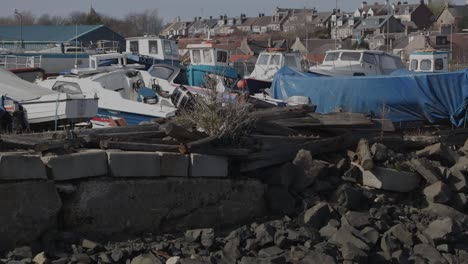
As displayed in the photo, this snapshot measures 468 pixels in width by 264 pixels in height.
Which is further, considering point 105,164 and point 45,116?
point 45,116

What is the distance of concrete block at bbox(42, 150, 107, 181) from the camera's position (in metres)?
8.99

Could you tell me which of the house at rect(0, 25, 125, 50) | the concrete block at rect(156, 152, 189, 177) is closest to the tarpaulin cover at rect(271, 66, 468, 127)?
the concrete block at rect(156, 152, 189, 177)

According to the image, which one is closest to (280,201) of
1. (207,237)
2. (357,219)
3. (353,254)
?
(357,219)

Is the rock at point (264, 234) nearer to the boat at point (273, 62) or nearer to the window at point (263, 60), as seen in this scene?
the boat at point (273, 62)

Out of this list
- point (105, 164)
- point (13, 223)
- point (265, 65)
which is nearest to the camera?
point (13, 223)

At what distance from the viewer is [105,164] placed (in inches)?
368

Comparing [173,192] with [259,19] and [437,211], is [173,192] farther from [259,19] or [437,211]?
[259,19]

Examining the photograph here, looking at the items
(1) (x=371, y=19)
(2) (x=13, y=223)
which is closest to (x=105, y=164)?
(2) (x=13, y=223)

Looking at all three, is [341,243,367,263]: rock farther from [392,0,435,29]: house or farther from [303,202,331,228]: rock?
[392,0,435,29]: house

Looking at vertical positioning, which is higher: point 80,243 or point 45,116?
point 45,116

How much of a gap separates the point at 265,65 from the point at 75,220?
18546 mm

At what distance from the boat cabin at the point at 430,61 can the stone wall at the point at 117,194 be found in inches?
765

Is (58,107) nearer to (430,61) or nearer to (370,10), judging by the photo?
(430,61)

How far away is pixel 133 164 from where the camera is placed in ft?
31.1
